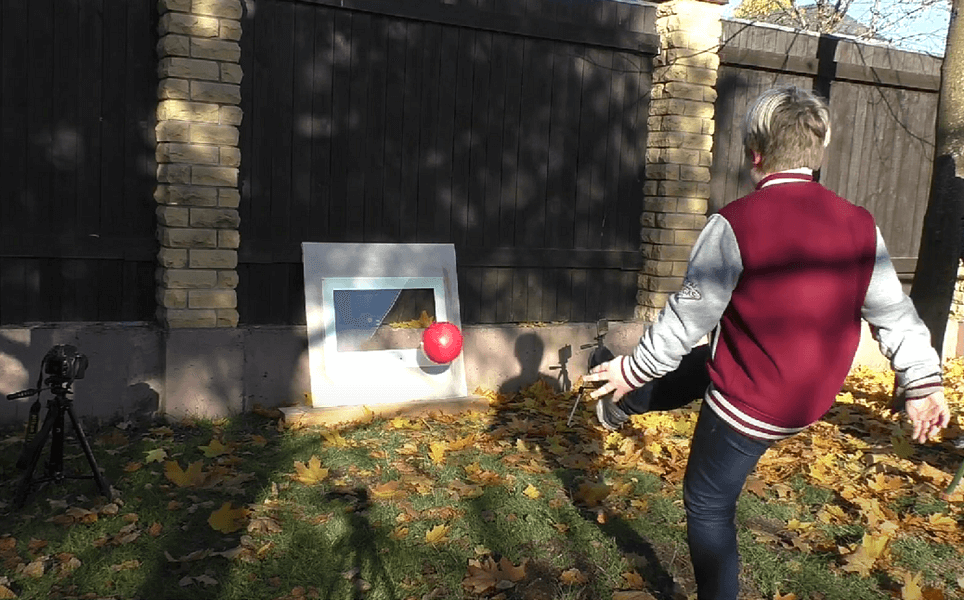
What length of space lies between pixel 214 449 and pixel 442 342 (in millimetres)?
1942

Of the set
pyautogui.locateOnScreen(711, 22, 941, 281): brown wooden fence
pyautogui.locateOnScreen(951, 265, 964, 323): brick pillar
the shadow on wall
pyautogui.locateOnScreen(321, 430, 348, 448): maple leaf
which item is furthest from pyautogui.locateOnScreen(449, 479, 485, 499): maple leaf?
pyautogui.locateOnScreen(951, 265, 964, 323): brick pillar

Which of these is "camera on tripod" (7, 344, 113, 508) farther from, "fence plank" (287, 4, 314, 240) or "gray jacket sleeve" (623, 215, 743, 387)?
"gray jacket sleeve" (623, 215, 743, 387)

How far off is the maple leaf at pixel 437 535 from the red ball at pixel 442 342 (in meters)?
2.58

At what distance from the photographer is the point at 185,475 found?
5.26 meters

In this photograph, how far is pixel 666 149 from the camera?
8359 mm

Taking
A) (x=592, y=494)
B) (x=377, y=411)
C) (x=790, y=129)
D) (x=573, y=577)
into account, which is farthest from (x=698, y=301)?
(x=377, y=411)

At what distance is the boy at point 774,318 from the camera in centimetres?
289

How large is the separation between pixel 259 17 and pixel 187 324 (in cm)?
232

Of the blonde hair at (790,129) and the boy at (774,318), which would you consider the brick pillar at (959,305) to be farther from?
the blonde hair at (790,129)

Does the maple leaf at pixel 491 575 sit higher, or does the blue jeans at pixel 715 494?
the blue jeans at pixel 715 494

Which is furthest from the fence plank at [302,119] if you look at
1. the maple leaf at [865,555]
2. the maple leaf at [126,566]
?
the maple leaf at [865,555]

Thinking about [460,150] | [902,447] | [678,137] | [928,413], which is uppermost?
[678,137]

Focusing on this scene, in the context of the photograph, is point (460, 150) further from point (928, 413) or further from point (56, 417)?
point (928, 413)

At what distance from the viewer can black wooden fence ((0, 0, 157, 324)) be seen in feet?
20.6
